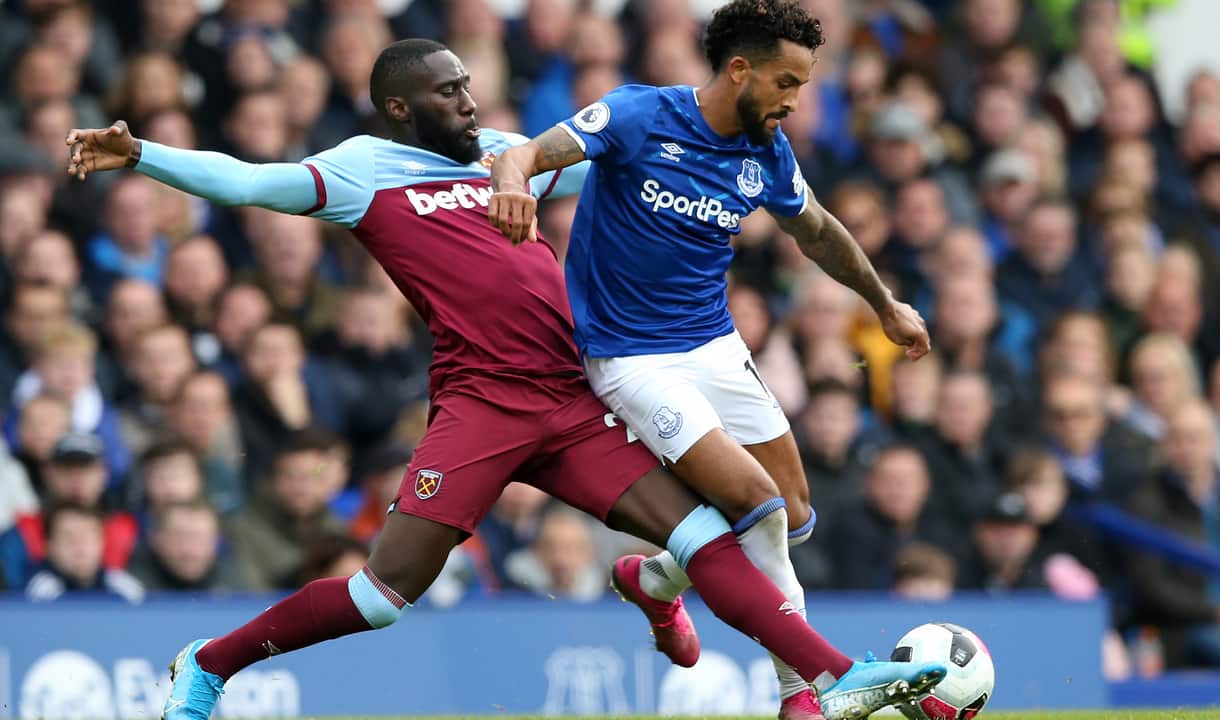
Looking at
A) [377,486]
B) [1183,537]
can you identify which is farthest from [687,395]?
[1183,537]

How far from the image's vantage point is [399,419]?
10711mm

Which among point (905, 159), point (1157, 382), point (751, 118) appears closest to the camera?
point (751, 118)

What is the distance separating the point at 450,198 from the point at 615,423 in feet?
3.14

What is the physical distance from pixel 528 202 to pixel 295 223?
5.32m

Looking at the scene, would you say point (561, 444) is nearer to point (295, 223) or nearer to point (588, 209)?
point (588, 209)

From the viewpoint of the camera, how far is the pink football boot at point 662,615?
7.07 m

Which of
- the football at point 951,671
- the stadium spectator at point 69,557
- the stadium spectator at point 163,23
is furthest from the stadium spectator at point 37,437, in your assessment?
the football at point 951,671

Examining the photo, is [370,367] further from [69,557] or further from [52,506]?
[69,557]

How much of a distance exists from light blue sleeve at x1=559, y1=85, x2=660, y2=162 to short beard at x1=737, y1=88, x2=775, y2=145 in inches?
10.9

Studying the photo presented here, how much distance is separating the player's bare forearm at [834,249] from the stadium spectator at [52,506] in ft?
13.8

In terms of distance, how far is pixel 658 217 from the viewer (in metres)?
6.46

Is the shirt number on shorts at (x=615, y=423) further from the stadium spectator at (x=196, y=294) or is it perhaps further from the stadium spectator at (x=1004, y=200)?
the stadium spectator at (x=1004, y=200)

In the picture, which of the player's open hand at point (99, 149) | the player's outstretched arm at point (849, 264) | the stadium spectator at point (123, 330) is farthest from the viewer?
the stadium spectator at point (123, 330)

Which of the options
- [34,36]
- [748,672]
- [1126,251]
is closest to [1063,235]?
[1126,251]
